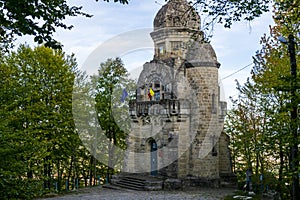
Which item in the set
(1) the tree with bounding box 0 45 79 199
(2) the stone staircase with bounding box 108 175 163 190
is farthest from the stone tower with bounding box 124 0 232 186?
(1) the tree with bounding box 0 45 79 199

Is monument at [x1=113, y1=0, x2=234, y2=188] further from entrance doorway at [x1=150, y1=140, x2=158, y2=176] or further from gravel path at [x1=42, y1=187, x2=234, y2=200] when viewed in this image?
gravel path at [x1=42, y1=187, x2=234, y2=200]

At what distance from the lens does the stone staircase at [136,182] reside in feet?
69.6

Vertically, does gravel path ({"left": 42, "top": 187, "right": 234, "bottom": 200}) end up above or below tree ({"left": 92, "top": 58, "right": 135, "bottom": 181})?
below

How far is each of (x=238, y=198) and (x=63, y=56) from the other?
641 inches

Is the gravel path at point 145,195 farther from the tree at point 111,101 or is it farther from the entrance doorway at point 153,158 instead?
the tree at point 111,101

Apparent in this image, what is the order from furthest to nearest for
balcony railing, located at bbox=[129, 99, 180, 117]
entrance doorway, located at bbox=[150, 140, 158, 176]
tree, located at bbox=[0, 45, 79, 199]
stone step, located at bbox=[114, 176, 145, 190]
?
1. entrance doorway, located at bbox=[150, 140, 158, 176]
2. balcony railing, located at bbox=[129, 99, 180, 117]
3. tree, located at bbox=[0, 45, 79, 199]
4. stone step, located at bbox=[114, 176, 145, 190]

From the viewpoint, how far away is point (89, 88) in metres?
28.9

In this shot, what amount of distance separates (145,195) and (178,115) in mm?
5752

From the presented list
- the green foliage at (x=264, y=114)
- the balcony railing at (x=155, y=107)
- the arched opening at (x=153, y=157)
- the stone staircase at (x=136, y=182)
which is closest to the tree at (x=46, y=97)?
the stone staircase at (x=136, y=182)

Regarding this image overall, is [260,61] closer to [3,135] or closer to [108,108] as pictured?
[108,108]

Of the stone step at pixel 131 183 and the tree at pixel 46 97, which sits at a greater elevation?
the tree at pixel 46 97

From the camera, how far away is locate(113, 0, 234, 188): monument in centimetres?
2219

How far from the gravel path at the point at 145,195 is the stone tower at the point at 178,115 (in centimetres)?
186

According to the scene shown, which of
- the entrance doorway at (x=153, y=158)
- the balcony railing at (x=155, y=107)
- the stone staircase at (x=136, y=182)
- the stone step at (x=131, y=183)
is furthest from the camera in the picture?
the entrance doorway at (x=153, y=158)
